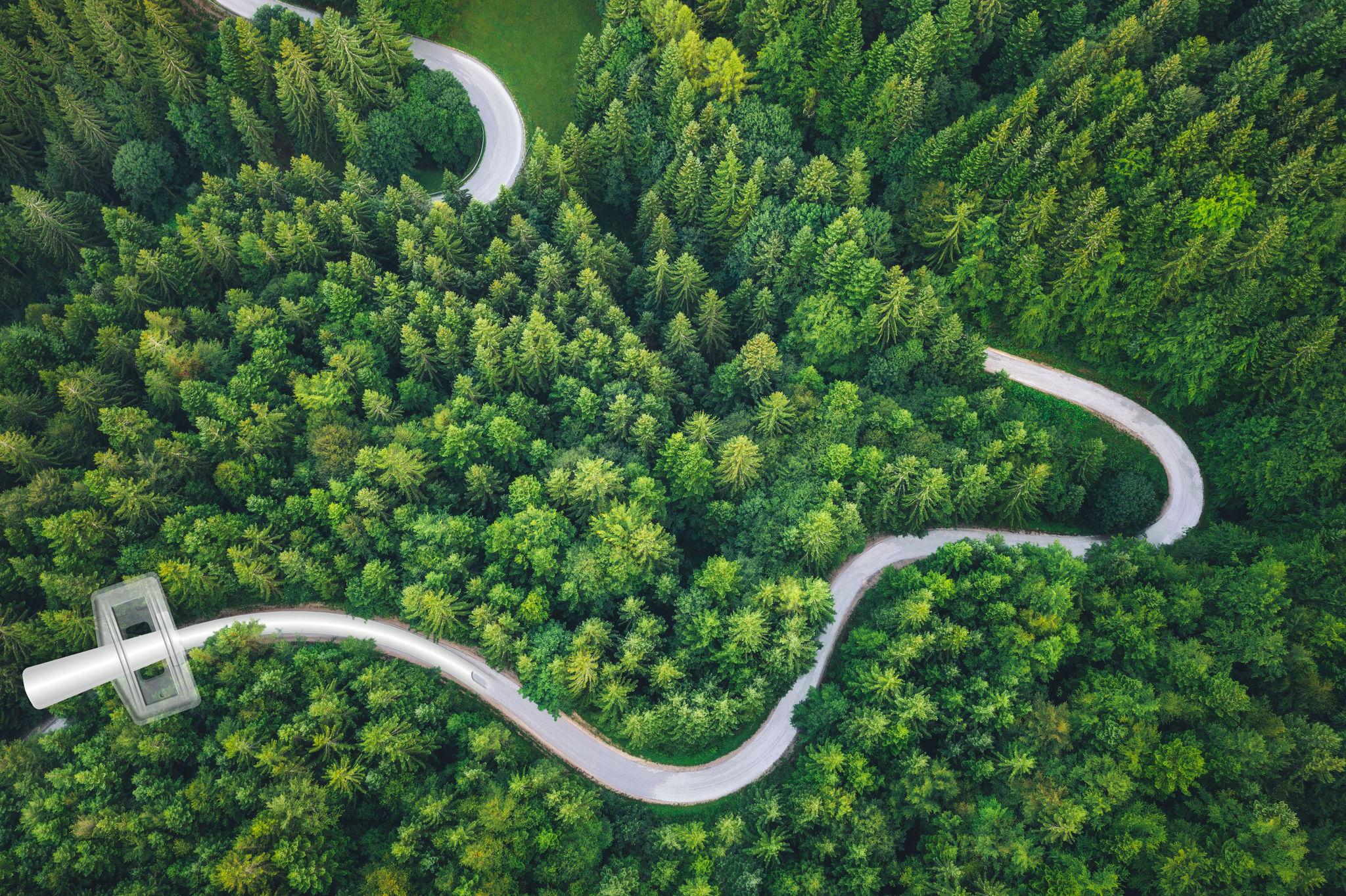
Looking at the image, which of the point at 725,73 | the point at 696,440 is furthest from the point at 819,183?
the point at 696,440

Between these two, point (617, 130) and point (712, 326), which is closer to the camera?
point (712, 326)

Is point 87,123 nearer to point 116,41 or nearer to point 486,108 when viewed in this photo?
point 116,41

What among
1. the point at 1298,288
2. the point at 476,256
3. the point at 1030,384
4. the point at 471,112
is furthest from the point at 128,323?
the point at 1298,288

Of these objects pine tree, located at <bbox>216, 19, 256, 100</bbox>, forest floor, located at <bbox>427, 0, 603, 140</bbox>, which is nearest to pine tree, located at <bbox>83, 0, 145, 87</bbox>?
pine tree, located at <bbox>216, 19, 256, 100</bbox>

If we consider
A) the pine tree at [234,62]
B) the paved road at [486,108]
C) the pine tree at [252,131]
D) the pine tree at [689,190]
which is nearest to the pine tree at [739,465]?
the pine tree at [689,190]

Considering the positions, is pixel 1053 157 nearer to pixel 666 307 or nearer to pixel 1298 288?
pixel 1298 288

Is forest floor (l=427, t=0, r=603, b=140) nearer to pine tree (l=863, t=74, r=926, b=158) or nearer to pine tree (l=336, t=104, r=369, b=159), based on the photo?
pine tree (l=336, t=104, r=369, b=159)

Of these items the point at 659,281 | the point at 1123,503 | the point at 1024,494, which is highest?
the point at 659,281
